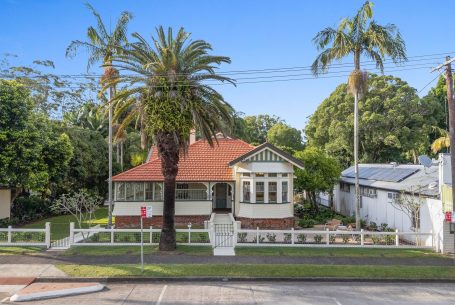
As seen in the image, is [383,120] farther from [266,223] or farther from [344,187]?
[266,223]

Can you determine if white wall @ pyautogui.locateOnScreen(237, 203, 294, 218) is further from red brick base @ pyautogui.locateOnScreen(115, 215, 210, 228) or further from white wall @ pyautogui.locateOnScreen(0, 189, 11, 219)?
white wall @ pyautogui.locateOnScreen(0, 189, 11, 219)

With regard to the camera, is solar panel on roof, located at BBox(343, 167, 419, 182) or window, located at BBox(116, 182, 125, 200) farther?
solar panel on roof, located at BBox(343, 167, 419, 182)

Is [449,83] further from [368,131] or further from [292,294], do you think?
[368,131]

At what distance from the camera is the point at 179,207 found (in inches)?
1051

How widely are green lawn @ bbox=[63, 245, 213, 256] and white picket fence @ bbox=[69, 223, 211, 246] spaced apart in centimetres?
38

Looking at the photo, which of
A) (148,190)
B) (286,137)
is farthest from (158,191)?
(286,137)

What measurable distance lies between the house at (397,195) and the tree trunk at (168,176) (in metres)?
12.7

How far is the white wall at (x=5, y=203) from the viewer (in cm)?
2862

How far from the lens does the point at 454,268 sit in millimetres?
16469

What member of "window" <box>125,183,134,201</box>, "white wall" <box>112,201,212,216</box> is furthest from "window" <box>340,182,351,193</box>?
"window" <box>125,183,134,201</box>

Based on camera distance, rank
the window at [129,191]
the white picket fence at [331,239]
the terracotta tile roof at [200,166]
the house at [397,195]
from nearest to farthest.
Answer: the house at [397,195], the white picket fence at [331,239], the window at [129,191], the terracotta tile roof at [200,166]

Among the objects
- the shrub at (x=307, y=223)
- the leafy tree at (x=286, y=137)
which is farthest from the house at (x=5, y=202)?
the leafy tree at (x=286, y=137)

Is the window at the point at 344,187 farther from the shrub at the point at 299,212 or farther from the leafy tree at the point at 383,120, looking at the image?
the leafy tree at the point at 383,120

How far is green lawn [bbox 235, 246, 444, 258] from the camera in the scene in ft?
61.4
